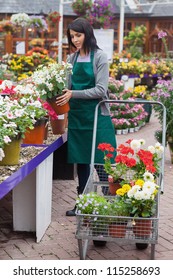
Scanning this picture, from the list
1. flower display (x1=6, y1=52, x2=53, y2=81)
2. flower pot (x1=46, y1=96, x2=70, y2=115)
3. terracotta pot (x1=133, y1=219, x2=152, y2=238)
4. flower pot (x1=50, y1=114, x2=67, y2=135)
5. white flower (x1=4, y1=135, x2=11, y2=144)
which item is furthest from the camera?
flower display (x1=6, y1=52, x2=53, y2=81)

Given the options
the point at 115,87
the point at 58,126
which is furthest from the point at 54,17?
the point at 58,126

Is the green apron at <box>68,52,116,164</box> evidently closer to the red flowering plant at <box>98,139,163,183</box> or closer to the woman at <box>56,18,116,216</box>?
the woman at <box>56,18,116,216</box>

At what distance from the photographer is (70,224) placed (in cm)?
506

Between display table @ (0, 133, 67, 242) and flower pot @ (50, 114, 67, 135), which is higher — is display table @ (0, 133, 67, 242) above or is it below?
below

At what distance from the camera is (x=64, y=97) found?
4.94m

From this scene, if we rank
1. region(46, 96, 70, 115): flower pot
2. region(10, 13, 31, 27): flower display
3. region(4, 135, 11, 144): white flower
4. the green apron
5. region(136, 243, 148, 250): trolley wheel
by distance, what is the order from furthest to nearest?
1. region(10, 13, 31, 27): flower display
2. region(46, 96, 70, 115): flower pot
3. the green apron
4. region(136, 243, 148, 250): trolley wheel
5. region(4, 135, 11, 144): white flower

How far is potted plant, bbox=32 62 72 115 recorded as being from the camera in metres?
4.90

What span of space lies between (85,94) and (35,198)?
36.0 inches

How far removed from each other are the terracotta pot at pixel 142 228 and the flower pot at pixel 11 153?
910mm

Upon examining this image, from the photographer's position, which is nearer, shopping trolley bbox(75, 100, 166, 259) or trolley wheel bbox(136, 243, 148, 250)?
shopping trolley bbox(75, 100, 166, 259)

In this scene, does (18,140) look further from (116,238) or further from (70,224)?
(70,224)

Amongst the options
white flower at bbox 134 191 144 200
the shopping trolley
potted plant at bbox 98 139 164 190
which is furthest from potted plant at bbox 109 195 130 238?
potted plant at bbox 98 139 164 190

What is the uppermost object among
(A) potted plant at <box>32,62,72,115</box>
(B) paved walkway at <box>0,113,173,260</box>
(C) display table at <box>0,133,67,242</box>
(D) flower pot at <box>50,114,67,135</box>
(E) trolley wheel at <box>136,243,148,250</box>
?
(A) potted plant at <box>32,62,72,115</box>

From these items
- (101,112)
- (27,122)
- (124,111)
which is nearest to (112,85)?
(124,111)
